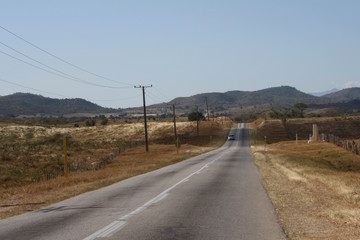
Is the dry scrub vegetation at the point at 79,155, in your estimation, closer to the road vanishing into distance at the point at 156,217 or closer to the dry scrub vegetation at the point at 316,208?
the road vanishing into distance at the point at 156,217

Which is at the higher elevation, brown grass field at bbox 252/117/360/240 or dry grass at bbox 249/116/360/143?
dry grass at bbox 249/116/360/143

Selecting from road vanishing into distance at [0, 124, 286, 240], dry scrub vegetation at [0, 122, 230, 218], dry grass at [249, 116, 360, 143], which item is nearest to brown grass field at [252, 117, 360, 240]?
road vanishing into distance at [0, 124, 286, 240]

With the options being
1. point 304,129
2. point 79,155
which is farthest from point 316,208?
point 304,129


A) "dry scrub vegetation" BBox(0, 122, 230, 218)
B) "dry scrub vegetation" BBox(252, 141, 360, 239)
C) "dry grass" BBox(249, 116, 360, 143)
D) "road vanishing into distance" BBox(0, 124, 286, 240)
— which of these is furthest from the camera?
"dry grass" BBox(249, 116, 360, 143)

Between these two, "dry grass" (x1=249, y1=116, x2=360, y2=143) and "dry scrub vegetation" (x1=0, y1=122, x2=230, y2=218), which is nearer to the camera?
"dry scrub vegetation" (x1=0, y1=122, x2=230, y2=218)

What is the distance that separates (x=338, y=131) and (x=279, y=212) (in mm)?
124139

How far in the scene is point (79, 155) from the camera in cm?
7406

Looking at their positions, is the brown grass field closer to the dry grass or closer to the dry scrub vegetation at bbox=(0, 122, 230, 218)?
the dry scrub vegetation at bbox=(0, 122, 230, 218)

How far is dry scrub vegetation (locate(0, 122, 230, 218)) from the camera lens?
71.3 feet

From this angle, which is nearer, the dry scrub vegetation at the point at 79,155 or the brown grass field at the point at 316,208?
the brown grass field at the point at 316,208

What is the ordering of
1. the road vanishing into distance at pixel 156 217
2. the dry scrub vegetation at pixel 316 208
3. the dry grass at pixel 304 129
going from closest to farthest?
the road vanishing into distance at pixel 156 217 < the dry scrub vegetation at pixel 316 208 < the dry grass at pixel 304 129

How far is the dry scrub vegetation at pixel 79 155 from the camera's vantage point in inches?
856

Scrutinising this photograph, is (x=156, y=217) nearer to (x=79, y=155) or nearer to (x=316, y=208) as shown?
(x=316, y=208)

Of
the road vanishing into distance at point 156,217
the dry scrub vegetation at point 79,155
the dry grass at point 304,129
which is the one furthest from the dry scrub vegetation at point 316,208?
the dry grass at point 304,129
